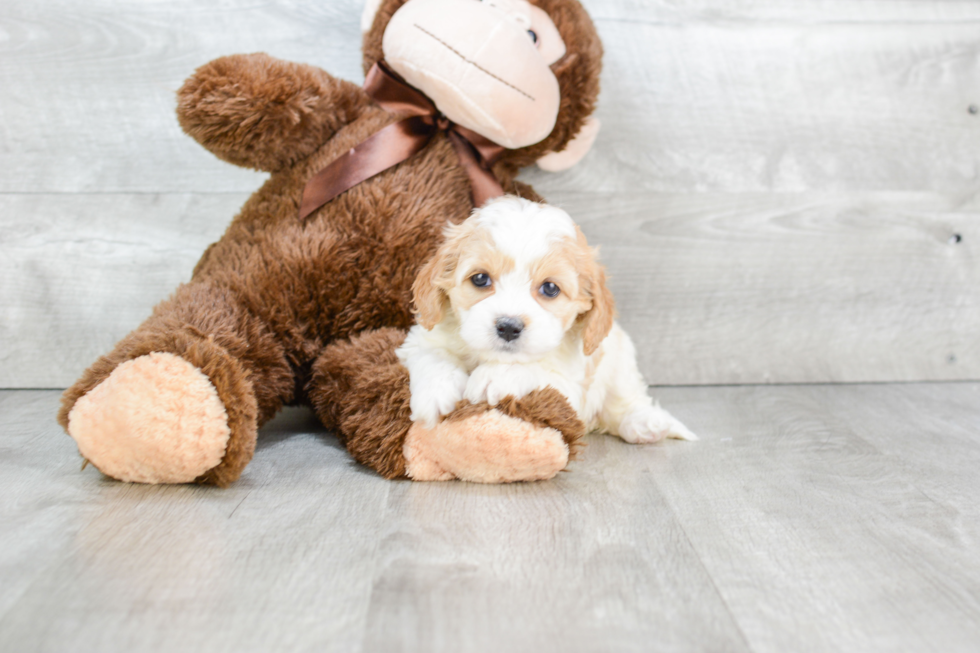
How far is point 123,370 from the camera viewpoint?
1.16 meters

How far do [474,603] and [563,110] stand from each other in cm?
102

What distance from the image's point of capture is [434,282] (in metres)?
1.26

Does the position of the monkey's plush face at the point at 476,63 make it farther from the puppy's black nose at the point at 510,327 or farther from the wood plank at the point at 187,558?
the wood plank at the point at 187,558

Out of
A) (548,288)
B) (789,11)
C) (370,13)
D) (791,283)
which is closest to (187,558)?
(548,288)

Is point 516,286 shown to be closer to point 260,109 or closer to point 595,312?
point 595,312

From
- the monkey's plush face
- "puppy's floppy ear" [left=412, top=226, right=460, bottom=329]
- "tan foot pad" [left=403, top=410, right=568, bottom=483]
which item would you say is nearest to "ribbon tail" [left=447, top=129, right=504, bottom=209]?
the monkey's plush face

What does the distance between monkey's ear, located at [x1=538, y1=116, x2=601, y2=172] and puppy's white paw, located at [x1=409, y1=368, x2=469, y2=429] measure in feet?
2.10

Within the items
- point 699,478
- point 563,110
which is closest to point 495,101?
point 563,110

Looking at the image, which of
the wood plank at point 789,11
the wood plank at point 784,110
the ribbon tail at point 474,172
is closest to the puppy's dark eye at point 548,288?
the ribbon tail at point 474,172

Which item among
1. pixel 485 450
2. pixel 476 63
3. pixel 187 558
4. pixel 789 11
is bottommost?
pixel 187 558

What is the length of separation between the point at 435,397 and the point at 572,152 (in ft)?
2.48

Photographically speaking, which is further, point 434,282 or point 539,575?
point 434,282

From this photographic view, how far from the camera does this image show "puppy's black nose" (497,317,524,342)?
45.5 inches

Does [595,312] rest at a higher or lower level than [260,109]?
lower
